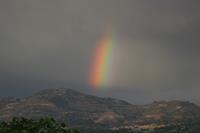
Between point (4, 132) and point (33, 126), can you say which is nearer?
point (4, 132)

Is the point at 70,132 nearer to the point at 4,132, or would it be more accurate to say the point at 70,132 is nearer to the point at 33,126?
the point at 33,126

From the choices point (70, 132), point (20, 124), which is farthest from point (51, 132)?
point (20, 124)

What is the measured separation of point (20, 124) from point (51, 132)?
26802 millimetres

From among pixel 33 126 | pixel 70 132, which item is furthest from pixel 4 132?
pixel 70 132

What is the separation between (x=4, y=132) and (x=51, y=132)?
23.2 metres

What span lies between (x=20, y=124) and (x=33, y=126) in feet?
28.4

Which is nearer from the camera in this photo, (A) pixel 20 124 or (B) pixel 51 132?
(B) pixel 51 132

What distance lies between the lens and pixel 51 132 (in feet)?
592

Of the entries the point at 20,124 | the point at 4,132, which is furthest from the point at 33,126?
the point at 4,132

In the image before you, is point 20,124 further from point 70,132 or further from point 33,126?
point 70,132

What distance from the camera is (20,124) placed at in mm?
198625

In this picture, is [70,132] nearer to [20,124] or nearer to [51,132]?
[51,132]

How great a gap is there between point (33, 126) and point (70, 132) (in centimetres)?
2140

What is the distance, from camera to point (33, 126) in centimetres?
19512
